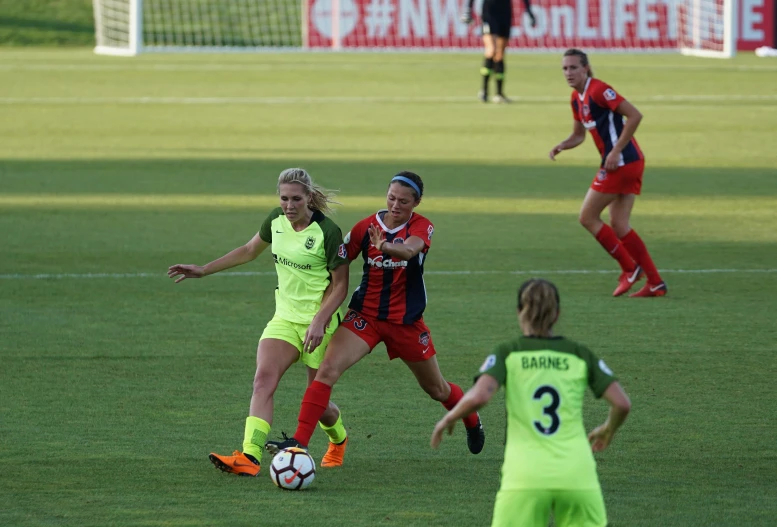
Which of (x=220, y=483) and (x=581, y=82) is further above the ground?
(x=581, y=82)

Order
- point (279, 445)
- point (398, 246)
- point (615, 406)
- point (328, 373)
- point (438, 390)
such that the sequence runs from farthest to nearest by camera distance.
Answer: point (438, 390) < point (328, 373) < point (398, 246) < point (279, 445) < point (615, 406)

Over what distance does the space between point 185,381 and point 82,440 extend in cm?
143

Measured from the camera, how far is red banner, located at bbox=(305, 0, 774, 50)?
4066 cm

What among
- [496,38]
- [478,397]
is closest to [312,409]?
[478,397]

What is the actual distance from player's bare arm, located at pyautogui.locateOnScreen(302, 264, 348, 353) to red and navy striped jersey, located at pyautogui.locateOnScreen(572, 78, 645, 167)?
192 inches

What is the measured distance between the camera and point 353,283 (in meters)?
12.0

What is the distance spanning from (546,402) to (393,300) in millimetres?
2373

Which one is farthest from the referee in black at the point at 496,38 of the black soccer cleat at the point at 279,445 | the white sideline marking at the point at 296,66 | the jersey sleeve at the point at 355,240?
the black soccer cleat at the point at 279,445

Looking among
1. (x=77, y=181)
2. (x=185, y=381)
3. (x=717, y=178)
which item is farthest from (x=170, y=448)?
(x=717, y=178)

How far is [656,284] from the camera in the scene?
11617mm

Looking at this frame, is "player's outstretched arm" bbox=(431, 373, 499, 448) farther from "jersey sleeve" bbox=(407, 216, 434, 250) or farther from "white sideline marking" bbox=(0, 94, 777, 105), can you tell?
"white sideline marking" bbox=(0, 94, 777, 105)

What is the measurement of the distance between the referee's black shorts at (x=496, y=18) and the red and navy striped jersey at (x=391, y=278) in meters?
21.8

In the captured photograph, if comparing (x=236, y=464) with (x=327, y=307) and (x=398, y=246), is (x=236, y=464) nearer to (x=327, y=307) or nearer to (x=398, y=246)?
(x=327, y=307)

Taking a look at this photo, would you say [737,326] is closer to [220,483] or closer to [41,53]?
[220,483]
